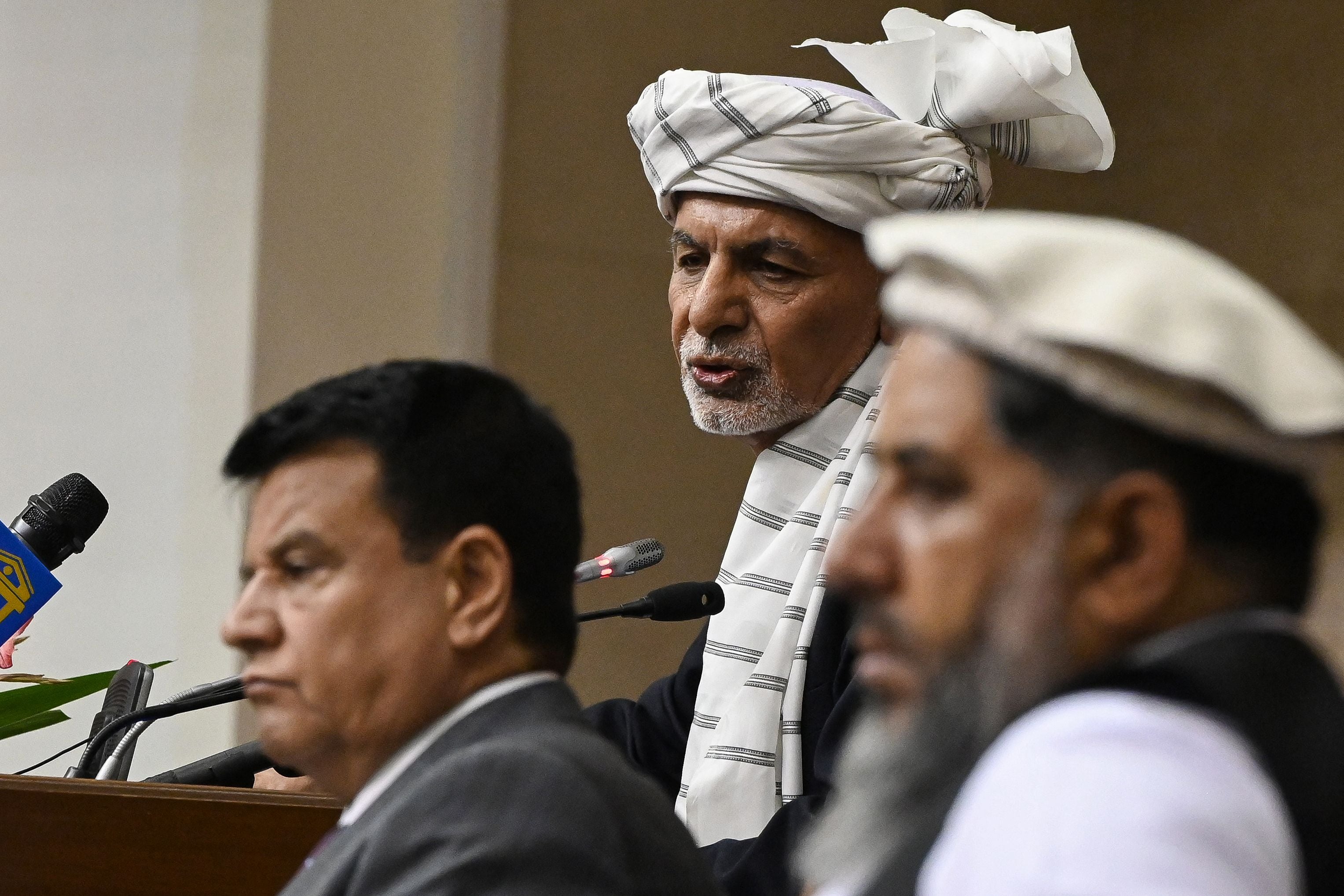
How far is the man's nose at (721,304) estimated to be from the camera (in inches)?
111

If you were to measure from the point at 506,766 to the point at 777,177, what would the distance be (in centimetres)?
166

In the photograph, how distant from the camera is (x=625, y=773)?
1411mm

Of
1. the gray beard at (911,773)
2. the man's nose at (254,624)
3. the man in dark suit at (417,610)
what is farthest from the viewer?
the man's nose at (254,624)

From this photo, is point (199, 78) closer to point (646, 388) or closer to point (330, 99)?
point (330, 99)

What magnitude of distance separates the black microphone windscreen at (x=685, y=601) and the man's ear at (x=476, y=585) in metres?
0.65

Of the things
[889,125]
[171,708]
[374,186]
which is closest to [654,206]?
[374,186]

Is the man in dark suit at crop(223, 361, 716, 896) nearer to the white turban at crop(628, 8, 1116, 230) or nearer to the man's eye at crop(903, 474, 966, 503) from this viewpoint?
the man's eye at crop(903, 474, 966, 503)

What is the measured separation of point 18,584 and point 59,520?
11 cm

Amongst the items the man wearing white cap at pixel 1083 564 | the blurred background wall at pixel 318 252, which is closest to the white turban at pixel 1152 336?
the man wearing white cap at pixel 1083 564

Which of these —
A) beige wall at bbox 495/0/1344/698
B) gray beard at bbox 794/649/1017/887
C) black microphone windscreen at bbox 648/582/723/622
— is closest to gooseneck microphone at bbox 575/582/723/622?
black microphone windscreen at bbox 648/582/723/622

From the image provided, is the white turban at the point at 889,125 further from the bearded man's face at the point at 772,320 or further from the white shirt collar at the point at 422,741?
the white shirt collar at the point at 422,741

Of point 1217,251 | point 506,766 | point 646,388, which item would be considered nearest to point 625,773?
point 506,766

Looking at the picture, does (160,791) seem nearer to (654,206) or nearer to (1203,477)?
(1203,477)

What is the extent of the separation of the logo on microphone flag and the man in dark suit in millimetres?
594
